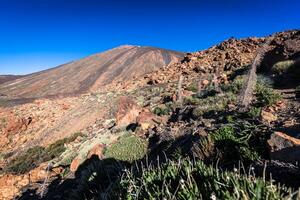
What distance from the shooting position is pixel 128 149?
11.9m

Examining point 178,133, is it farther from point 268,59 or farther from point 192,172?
point 268,59

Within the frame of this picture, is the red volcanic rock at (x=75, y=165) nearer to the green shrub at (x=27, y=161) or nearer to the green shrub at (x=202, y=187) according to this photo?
the green shrub at (x=27, y=161)

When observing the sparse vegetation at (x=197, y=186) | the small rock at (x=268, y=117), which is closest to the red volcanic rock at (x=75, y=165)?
the small rock at (x=268, y=117)

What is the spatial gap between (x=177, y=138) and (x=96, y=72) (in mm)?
42929

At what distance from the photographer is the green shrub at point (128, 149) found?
1119 centimetres

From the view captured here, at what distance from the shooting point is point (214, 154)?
253 inches

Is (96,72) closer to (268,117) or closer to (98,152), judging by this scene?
(98,152)

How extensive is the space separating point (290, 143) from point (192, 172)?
195cm

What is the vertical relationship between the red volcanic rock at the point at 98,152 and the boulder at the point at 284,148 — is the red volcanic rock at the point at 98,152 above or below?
below

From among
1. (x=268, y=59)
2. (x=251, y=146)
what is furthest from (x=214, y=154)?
(x=268, y=59)

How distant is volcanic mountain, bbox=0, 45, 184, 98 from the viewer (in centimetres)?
4644

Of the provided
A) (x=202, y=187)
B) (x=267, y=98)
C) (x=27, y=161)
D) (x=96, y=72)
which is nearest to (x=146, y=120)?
(x=267, y=98)

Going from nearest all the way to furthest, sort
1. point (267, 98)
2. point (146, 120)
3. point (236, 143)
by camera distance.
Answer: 1. point (236, 143)
2. point (267, 98)
3. point (146, 120)

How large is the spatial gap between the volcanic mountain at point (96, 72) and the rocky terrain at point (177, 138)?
11.4m
